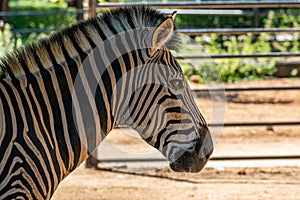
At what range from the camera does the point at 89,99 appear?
3559mm

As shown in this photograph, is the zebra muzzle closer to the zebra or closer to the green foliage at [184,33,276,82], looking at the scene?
the zebra

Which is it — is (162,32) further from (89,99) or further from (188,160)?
(188,160)

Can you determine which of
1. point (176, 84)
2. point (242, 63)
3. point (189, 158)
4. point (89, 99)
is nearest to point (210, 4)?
point (176, 84)

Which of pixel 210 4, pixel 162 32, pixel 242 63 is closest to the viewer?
pixel 162 32

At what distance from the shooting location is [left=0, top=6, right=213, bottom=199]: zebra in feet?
11.0

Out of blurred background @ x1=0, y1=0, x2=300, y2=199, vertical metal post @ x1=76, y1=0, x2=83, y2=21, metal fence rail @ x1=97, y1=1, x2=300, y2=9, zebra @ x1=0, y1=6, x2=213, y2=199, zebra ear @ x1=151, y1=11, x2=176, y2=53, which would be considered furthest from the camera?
vertical metal post @ x1=76, y1=0, x2=83, y2=21

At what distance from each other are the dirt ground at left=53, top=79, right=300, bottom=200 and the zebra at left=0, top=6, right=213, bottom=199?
98.3 inches

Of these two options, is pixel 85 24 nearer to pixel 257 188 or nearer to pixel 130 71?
pixel 130 71

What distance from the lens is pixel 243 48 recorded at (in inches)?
494

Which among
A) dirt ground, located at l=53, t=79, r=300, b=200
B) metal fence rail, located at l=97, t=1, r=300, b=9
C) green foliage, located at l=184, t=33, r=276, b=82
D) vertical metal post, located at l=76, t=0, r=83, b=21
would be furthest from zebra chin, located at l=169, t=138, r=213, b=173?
Result: green foliage, located at l=184, t=33, r=276, b=82

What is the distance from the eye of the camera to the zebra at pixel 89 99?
335 cm

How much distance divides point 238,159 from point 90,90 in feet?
13.0

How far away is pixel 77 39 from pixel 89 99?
1.14 ft

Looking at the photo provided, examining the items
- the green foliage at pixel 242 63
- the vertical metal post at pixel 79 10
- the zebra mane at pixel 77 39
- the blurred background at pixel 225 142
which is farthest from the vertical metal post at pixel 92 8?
the green foliage at pixel 242 63
